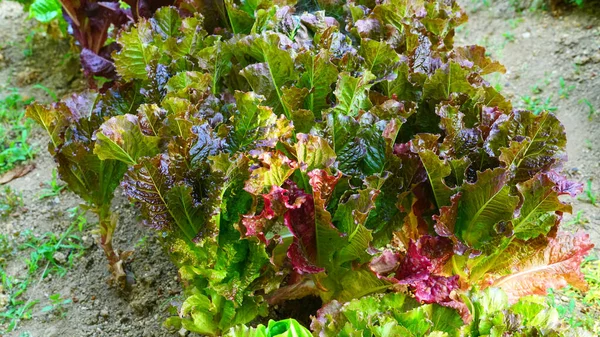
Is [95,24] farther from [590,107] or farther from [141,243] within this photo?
[590,107]

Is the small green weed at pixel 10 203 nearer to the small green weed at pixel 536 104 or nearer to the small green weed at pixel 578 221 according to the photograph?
the small green weed at pixel 578 221

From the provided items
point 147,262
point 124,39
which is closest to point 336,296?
point 147,262

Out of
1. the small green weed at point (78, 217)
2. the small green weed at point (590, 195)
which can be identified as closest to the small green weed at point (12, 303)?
the small green weed at point (78, 217)

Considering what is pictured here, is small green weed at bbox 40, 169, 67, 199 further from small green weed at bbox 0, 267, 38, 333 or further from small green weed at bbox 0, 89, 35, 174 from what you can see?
small green weed at bbox 0, 267, 38, 333

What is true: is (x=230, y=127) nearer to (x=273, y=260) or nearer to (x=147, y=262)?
(x=273, y=260)

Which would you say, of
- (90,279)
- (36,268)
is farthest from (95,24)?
(90,279)

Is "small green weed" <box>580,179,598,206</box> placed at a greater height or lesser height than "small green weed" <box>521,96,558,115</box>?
lesser

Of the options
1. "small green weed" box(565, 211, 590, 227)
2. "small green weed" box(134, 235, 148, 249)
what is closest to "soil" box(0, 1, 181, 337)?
"small green weed" box(134, 235, 148, 249)
